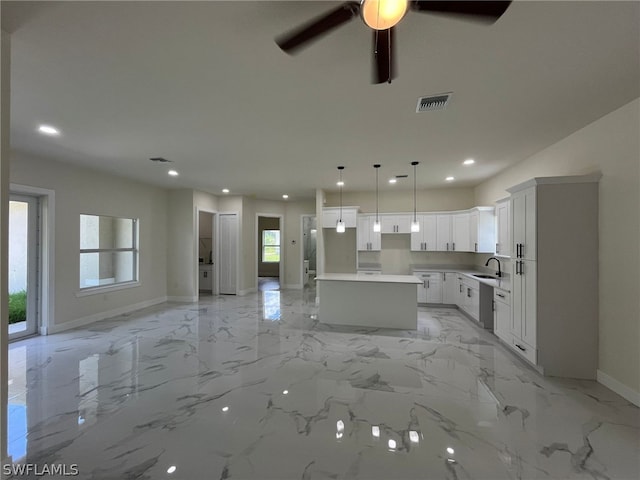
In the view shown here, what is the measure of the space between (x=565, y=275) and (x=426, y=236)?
3567 millimetres

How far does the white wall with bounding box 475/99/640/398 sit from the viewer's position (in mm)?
2596

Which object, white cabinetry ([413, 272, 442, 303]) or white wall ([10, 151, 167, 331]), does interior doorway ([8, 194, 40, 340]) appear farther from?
white cabinetry ([413, 272, 442, 303])

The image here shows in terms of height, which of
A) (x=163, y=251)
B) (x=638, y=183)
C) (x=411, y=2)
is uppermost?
(x=411, y=2)

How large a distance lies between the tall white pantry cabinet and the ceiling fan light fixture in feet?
8.85

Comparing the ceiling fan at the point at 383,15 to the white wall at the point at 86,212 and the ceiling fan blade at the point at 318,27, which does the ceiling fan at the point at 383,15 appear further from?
the white wall at the point at 86,212

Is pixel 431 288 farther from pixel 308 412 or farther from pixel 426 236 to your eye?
pixel 308 412

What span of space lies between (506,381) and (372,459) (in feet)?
6.36

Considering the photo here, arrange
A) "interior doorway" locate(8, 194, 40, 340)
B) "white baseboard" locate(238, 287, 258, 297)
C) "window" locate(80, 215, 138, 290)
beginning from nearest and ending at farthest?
"interior doorway" locate(8, 194, 40, 340)
"window" locate(80, 215, 138, 290)
"white baseboard" locate(238, 287, 258, 297)

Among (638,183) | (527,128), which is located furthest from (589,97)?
(638,183)

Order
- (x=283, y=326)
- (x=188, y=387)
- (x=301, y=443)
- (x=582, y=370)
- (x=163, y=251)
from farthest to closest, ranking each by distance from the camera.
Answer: (x=163, y=251)
(x=283, y=326)
(x=582, y=370)
(x=188, y=387)
(x=301, y=443)

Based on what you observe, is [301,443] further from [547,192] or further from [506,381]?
[547,192]

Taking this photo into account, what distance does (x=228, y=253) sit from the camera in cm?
791

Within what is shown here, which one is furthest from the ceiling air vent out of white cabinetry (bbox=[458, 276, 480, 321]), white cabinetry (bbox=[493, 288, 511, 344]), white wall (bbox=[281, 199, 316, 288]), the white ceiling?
white wall (bbox=[281, 199, 316, 288])

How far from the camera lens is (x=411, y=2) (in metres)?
1.37
